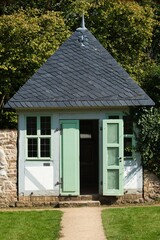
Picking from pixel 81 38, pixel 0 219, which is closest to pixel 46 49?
pixel 81 38

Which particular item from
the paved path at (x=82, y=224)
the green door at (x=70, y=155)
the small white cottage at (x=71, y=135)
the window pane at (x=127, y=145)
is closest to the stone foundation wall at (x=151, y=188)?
the small white cottage at (x=71, y=135)

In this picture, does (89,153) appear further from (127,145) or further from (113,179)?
(113,179)

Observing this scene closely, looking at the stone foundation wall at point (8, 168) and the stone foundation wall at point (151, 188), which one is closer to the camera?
the stone foundation wall at point (8, 168)

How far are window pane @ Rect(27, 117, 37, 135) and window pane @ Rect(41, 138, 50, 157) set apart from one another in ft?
1.21

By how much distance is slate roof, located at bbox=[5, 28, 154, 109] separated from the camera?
17.4 meters

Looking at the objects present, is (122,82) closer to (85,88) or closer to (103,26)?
(85,88)

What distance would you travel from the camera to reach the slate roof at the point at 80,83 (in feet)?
57.1

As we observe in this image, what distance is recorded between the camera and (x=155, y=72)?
898 inches

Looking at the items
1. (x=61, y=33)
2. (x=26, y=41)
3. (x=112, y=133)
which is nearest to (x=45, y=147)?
(x=112, y=133)

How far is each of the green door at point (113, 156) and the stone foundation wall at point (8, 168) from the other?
2704 mm

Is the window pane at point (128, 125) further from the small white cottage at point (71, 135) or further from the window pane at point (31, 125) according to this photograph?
the window pane at point (31, 125)

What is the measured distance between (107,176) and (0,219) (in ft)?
12.8

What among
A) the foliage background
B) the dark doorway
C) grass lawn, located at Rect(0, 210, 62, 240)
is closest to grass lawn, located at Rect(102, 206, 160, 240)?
grass lawn, located at Rect(0, 210, 62, 240)

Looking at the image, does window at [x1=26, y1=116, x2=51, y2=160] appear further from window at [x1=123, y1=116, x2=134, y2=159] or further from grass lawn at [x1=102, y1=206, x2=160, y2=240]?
grass lawn at [x1=102, y1=206, x2=160, y2=240]
